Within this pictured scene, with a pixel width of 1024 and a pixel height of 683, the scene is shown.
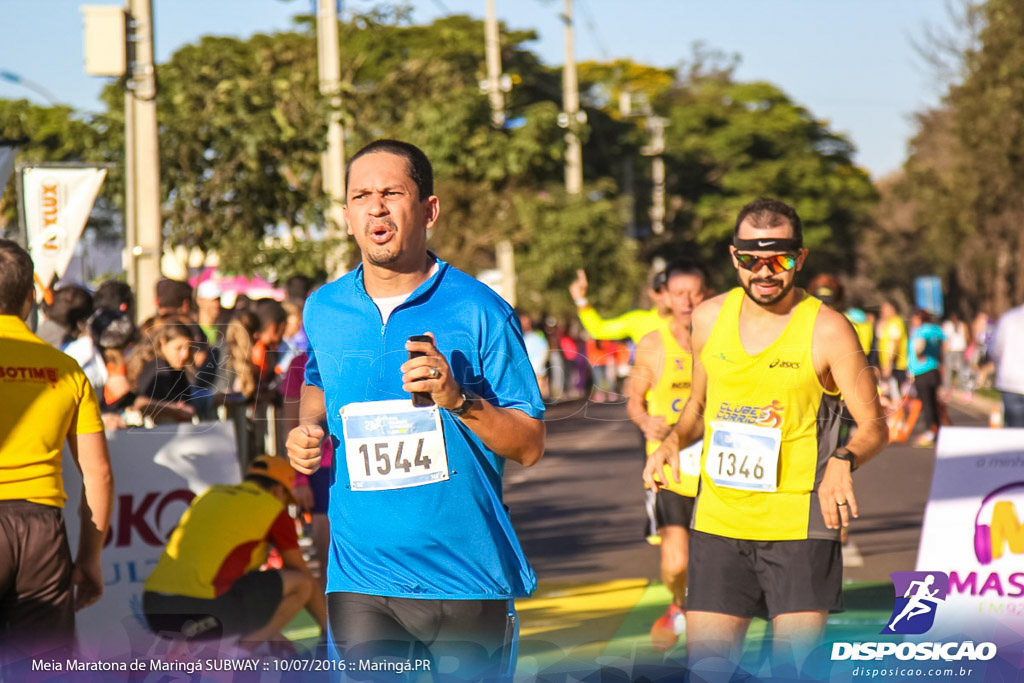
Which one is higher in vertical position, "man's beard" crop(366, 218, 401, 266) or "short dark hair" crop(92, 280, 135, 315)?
"man's beard" crop(366, 218, 401, 266)

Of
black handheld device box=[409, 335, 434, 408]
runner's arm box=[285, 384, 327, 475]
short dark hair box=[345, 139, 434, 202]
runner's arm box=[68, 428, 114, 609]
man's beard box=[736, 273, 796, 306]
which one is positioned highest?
short dark hair box=[345, 139, 434, 202]

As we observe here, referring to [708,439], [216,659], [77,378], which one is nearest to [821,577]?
[708,439]

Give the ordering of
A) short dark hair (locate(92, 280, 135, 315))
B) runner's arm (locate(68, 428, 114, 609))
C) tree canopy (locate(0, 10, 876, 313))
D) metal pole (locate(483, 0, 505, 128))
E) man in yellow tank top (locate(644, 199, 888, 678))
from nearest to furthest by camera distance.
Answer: runner's arm (locate(68, 428, 114, 609)), man in yellow tank top (locate(644, 199, 888, 678)), short dark hair (locate(92, 280, 135, 315)), tree canopy (locate(0, 10, 876, 313)), metal pole (locate(483, 0, 505, 128))

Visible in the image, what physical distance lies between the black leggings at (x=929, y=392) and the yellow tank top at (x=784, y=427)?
12.9 meters

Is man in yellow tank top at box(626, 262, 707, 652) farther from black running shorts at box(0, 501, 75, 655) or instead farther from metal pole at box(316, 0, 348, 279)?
metal pole at box(316, 0, 348, 279)

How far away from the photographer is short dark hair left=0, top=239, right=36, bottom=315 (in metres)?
4.45

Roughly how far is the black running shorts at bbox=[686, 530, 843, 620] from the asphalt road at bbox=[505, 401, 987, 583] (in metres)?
1.30

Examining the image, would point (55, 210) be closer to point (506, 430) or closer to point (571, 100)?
point (506, 430)

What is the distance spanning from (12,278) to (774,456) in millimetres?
2433

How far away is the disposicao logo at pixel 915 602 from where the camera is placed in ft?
A: 16.2

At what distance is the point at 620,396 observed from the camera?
704cm

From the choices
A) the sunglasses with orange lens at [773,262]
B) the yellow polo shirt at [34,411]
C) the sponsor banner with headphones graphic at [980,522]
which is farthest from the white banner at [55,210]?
the sponsor banner with headphones graphic at [980,522]

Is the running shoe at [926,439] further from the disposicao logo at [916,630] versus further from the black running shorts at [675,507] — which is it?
the disposicao logo at [916,630]

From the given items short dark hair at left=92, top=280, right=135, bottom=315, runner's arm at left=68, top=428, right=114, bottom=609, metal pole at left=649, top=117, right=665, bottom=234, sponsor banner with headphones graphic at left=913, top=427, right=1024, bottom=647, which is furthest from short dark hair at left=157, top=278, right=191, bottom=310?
metal pole at left=649, top=117, right=665, bottom=234
